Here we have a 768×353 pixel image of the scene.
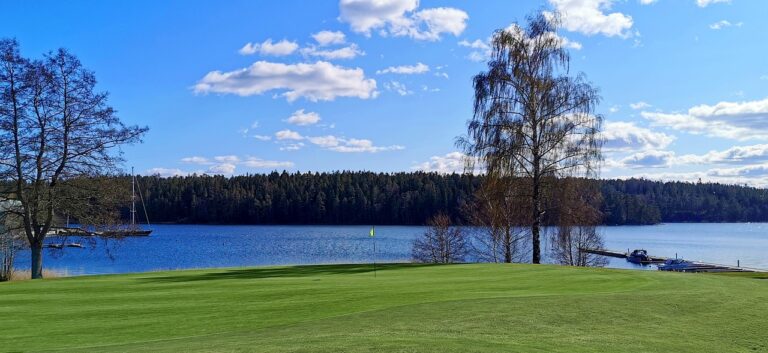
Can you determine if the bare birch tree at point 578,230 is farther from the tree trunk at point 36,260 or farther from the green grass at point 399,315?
the tree trunk at point 36,260

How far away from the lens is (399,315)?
1431 centimetres

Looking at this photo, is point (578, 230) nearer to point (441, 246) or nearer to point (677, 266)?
point (441, 246)

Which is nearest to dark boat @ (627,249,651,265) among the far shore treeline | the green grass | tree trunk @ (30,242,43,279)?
the green grass

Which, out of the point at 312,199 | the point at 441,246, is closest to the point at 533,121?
the point at 441,246

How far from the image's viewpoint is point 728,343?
39.0 ft

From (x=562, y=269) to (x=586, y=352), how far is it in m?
15.0

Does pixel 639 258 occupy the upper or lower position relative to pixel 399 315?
lower

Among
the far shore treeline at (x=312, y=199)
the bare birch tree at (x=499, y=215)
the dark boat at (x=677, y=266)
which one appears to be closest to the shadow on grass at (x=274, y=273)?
the bare birch tree at (x=499, y=215)

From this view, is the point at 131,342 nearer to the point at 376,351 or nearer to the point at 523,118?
the point at 376,351

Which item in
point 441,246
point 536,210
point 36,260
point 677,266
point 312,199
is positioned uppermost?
point 312,199

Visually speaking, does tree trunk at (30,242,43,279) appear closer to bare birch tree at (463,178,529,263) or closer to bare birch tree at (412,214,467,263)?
bare birch tree at (463,178,529,263)

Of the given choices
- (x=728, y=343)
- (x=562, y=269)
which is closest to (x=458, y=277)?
(x=562, y=269)

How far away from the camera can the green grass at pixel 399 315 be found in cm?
1153

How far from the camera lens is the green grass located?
11.5m
